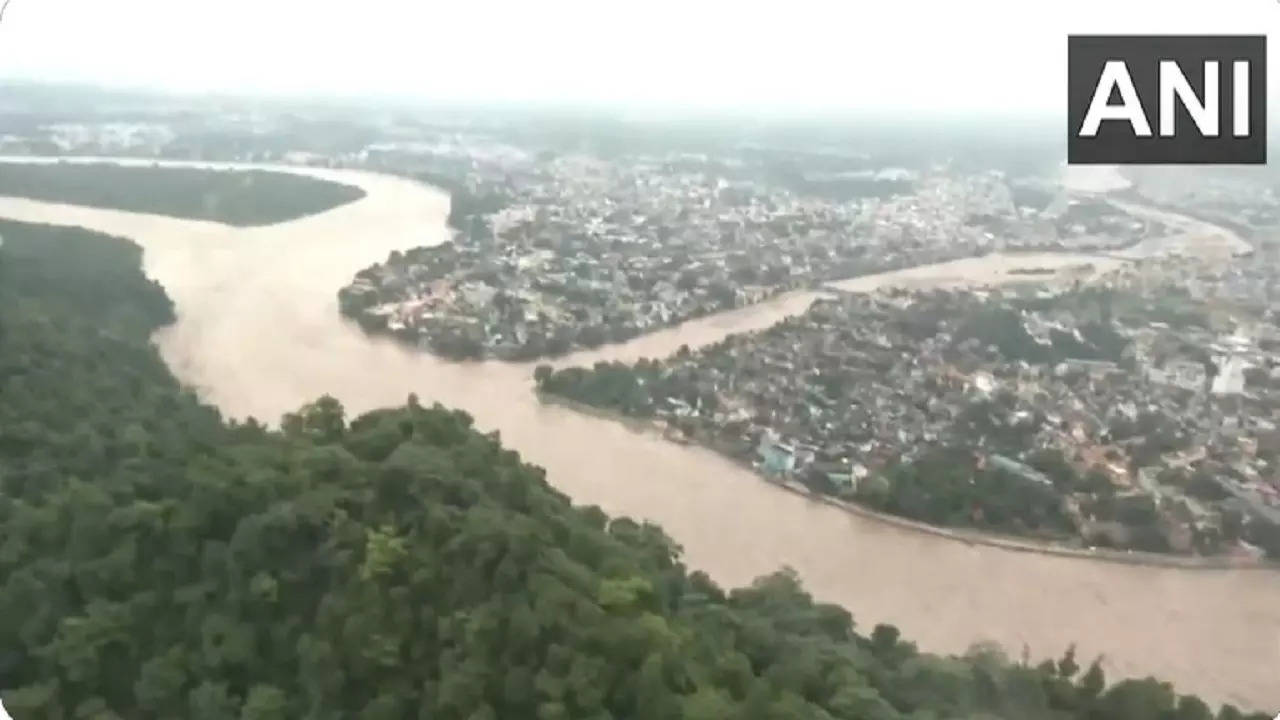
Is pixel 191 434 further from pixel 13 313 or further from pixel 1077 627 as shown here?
pixel 1077 627

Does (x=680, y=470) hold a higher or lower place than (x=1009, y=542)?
higher

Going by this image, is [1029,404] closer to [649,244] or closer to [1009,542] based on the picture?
[1009,542]

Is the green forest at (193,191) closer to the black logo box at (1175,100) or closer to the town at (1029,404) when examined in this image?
the town at (1029,404)

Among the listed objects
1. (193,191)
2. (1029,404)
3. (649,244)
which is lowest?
(1029,404)

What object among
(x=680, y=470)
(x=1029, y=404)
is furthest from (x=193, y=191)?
(x=1029, y=404)

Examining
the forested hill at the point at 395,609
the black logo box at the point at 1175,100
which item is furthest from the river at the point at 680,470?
Result: the black logo box at the point at 1175,100

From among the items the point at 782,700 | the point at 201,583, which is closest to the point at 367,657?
the point at 201,583

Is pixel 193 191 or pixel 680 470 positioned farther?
pixel 193 191
